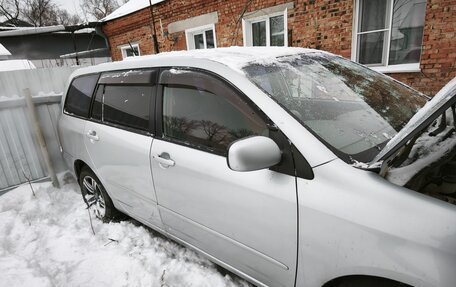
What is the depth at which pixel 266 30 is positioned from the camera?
7.14 metres

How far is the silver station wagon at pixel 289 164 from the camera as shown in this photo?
1.17 m

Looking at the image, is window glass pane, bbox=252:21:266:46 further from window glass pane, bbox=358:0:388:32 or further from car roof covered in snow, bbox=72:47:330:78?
car roof covered in snow, bbox=72:47:330:78

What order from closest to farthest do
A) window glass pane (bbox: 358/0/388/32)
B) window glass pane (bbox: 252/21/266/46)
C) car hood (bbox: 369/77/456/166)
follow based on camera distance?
car hood (bbox: 369/77/456/166) → window glass pane (bbox: 358/0/388/32) → window glass pane (bbox: 252/21/266/46)

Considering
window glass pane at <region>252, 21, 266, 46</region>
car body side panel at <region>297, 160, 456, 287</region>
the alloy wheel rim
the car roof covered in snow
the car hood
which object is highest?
window glass pane at <region>252, 21, 266, 46</region>

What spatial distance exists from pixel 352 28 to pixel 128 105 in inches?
195

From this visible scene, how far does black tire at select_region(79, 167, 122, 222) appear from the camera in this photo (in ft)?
9.65

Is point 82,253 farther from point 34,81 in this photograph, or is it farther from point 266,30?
point 266,30

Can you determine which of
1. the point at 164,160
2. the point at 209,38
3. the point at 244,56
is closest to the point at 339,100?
the point at 244,56

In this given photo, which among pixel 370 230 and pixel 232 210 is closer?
pixel 370 230

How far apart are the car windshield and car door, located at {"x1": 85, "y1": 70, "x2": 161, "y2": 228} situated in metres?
0.95

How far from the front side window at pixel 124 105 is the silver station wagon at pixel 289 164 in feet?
0.05

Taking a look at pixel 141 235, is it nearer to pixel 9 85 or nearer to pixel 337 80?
pixel 337 80

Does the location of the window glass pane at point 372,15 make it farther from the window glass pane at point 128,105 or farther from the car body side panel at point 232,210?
the car body side panel at point 232,210

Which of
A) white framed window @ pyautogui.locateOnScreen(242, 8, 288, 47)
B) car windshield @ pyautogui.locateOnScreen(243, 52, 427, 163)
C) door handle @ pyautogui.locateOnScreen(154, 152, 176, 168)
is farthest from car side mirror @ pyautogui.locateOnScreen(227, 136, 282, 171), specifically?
white framed window @ pyautogui.locateOnScreen(242, 8, 288, 47)
